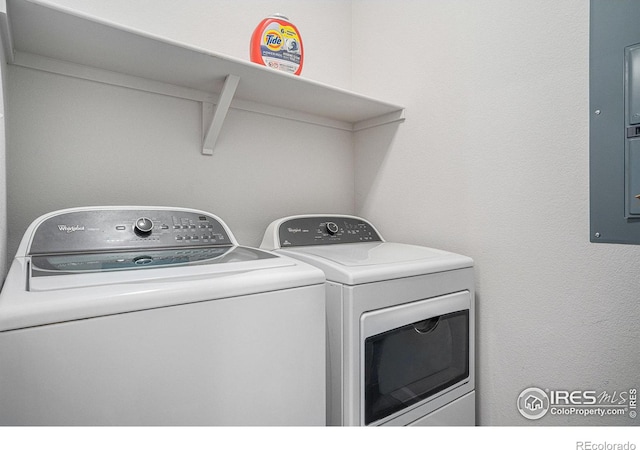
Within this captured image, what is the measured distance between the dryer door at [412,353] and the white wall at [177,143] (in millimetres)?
815

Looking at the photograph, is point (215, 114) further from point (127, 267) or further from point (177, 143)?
point (127, 267)

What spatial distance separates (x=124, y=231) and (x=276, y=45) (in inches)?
35.7

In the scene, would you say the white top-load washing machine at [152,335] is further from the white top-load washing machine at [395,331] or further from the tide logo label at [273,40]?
the tide logo label at [273,40]

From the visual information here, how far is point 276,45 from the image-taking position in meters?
1.42

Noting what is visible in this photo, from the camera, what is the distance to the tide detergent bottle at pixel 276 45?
140 cm

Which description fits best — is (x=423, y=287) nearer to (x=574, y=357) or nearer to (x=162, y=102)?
(x=574, y=357)

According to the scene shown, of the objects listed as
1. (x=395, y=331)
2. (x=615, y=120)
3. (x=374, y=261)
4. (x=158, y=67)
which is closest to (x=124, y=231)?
(x=158, y=67)

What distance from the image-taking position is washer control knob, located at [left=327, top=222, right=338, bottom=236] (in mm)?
1670

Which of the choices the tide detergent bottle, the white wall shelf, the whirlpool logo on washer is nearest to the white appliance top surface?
the white wall shelf

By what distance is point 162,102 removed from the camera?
4.69ft

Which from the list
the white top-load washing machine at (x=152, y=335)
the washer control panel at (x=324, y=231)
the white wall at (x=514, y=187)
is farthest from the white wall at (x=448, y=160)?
the white top-load washing machine at (x=152, y=335)

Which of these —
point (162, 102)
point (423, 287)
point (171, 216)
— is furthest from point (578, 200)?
point (162, 102)

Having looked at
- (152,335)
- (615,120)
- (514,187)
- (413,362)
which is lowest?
(413,362)

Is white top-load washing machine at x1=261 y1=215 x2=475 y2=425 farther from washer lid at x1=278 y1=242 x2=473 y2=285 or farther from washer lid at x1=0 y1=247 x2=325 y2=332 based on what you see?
washer lid at x1=0 y1=247 x2=325 y2=332
